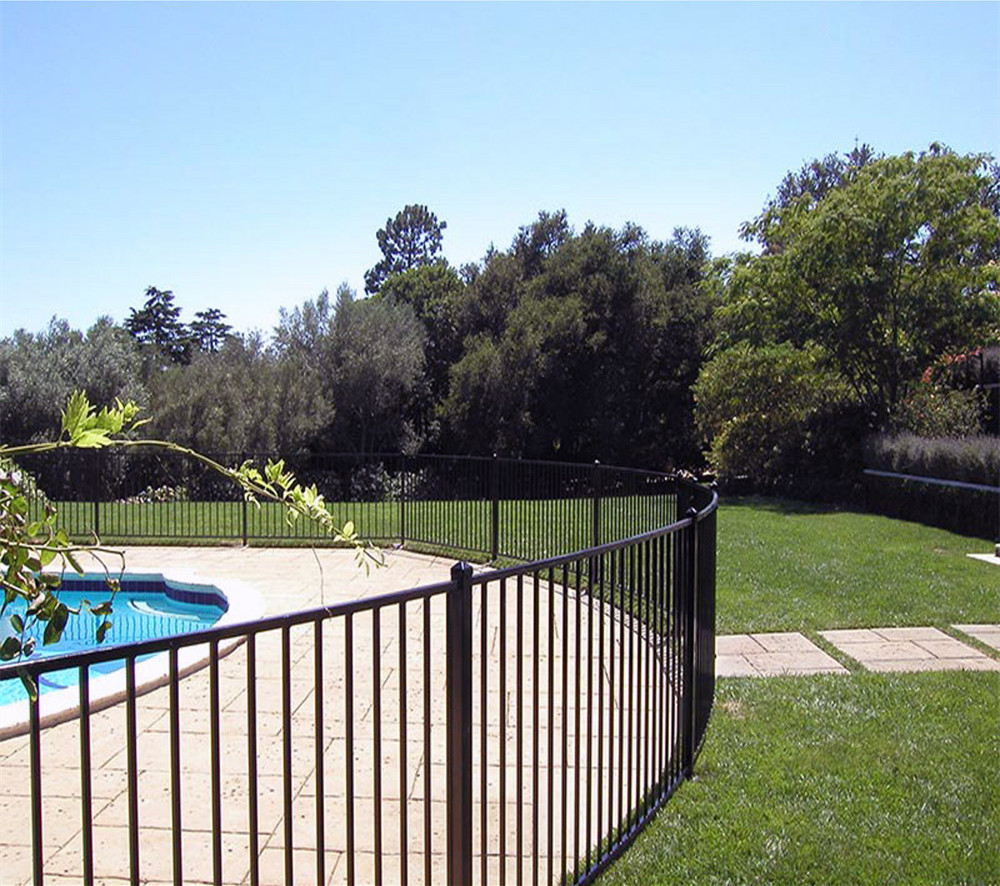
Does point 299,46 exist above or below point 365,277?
below

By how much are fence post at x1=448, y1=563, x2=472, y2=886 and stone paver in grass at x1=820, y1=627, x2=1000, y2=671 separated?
4513mm

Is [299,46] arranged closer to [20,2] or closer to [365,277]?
[20,2]

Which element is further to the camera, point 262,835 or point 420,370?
point 420,370

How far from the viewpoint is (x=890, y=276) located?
18.5 m

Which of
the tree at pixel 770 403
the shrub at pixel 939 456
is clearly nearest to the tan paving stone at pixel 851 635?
the shrub at pixel 939 456

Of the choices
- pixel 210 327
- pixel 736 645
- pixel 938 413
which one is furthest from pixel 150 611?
pixel 210 327

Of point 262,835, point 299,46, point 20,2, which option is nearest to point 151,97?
point 299,46

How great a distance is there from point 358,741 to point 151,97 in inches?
314

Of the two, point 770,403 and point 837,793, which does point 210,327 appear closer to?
point 770,403

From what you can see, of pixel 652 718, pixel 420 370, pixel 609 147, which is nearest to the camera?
pixel 652 718

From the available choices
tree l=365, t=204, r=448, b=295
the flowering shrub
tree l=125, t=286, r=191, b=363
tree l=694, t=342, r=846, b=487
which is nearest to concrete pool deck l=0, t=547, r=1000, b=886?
the flowering shrub

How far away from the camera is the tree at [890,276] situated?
18266 millimetres

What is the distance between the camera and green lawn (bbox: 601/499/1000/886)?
3430mm

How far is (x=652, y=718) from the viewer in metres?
4.26
